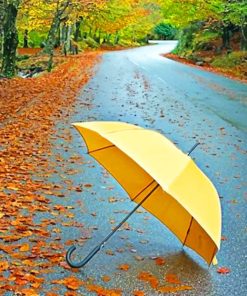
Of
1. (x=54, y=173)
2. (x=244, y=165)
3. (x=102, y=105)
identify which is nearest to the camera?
(x=54, y=173)

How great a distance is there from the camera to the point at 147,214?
6109 millimetres

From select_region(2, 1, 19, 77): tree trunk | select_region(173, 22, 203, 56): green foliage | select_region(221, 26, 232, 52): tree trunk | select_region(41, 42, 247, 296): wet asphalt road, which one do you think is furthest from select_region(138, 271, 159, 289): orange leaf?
select_region(173, 22, 203, 56): green foliage

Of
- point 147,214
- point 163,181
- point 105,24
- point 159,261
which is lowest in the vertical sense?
point 105,24

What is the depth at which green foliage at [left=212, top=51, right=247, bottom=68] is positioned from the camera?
28969mm

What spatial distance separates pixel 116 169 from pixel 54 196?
5.63 ft

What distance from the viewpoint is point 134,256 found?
16.2 feet

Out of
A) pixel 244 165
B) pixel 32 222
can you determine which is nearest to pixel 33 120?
pixel 244 165

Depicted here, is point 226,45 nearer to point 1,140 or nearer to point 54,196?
point 1,140

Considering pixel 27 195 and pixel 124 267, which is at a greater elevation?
pixel 124 267

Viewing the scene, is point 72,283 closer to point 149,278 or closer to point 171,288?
point 149,278

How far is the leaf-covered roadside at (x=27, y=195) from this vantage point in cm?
444

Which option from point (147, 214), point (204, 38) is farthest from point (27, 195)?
point (204, 38)

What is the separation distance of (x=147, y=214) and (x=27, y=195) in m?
1.50

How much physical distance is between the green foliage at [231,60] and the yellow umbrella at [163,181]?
80.8 ft
